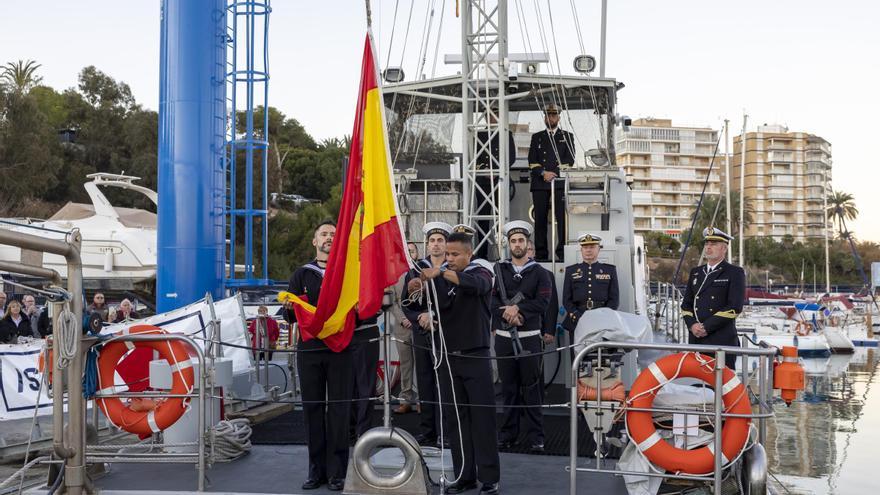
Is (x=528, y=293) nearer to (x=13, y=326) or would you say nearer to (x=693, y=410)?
(x=693, y=410)

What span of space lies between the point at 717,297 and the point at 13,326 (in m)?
9.01

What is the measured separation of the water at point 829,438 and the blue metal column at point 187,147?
734cm

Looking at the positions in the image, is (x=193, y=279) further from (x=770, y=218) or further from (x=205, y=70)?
(x=770, y=218)

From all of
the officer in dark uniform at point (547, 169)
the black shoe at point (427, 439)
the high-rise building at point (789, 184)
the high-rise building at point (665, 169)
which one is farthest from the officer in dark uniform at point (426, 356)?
the high-rise building at point (789, 184)

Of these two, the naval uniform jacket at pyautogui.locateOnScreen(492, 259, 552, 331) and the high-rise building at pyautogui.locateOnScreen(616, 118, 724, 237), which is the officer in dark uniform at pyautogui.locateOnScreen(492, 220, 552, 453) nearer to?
Answer: the naval uniform jacket at pyautogui.locateOnScreen(492, 259, 552, 331)

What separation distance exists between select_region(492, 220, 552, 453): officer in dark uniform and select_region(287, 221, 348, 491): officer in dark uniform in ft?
5.92

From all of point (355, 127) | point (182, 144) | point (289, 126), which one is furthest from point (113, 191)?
point (355, 127)

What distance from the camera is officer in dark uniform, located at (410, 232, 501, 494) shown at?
540cm

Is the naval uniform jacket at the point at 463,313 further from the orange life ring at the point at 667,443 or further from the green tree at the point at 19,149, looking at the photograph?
the green tree at the point at 19,149

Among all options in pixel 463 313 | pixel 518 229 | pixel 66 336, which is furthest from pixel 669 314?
pixel 66 336

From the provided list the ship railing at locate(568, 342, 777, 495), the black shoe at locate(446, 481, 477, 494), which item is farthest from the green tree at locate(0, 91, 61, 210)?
the ship railing at locate(568, 342, 777, 495)

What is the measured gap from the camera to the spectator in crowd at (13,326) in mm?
10953

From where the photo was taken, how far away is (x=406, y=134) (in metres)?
11.0

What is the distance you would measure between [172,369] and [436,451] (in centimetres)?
200
